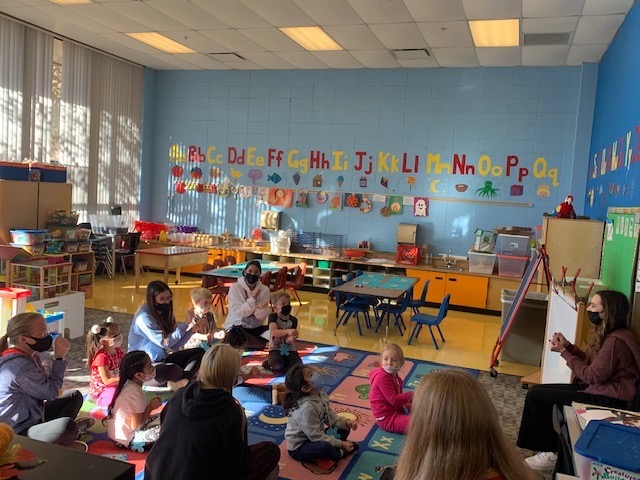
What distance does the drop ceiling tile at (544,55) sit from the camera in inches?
314

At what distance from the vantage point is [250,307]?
6.04m

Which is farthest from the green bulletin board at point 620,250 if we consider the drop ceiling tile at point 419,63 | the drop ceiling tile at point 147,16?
the drop ceiling tile at point 147,16

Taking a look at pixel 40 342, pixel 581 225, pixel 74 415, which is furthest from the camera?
pixel 581 225

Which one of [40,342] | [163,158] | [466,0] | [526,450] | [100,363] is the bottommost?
[526,450]

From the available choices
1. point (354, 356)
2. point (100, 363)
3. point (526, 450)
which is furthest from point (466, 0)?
point (100, 363)

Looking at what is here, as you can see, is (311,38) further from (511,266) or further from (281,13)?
(511,266)

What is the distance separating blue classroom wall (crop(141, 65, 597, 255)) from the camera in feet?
30.2

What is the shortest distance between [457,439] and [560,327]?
3.81m

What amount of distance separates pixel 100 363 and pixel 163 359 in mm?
845

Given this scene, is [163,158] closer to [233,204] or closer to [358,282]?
[233,204]

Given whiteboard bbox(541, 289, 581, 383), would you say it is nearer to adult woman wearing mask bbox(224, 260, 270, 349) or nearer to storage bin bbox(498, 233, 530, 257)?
adult woman wearing mask bbox(224, 260, 270, 349)

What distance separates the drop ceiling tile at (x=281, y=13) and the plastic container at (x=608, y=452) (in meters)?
6.05

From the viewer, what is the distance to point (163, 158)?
11641mm

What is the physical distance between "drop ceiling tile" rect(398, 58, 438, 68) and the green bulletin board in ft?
15.7
